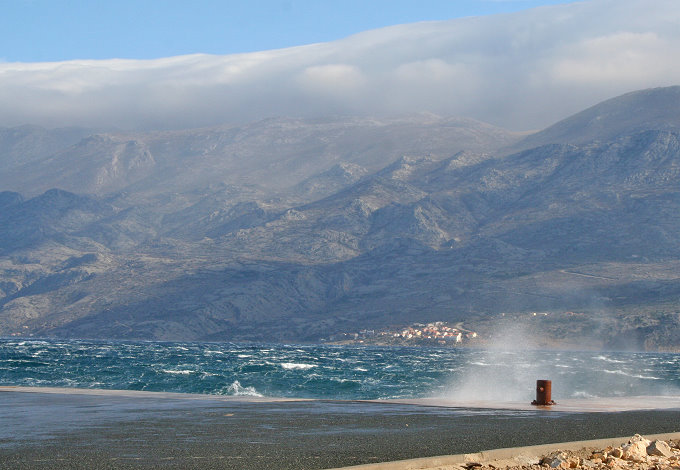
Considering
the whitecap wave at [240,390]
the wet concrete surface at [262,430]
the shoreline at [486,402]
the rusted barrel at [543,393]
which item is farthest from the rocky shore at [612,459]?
the whitecap wave at [240,390]

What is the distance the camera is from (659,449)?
21.0m

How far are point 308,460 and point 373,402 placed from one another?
17.8m

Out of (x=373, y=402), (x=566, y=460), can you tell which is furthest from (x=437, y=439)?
(x=373, y=402)

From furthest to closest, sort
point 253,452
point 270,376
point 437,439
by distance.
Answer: point 270,376
point 437,439
point 253,452

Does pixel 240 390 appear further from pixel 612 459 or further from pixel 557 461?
pixel 557 461

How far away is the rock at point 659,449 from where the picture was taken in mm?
20880

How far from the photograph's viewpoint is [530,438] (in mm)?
23344

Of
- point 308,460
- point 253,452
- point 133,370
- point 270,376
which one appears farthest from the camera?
point 133,370

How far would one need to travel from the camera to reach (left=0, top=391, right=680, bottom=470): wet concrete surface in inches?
779

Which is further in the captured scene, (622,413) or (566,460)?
(622,413)

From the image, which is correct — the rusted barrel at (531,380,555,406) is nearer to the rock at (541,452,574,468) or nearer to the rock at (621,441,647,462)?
the rock at (621,441,647,462)

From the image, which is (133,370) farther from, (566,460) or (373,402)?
(566,460)

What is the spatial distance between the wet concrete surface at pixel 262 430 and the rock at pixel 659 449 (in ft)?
8.07

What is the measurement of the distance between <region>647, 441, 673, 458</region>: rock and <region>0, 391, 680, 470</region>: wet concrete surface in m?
2.46
